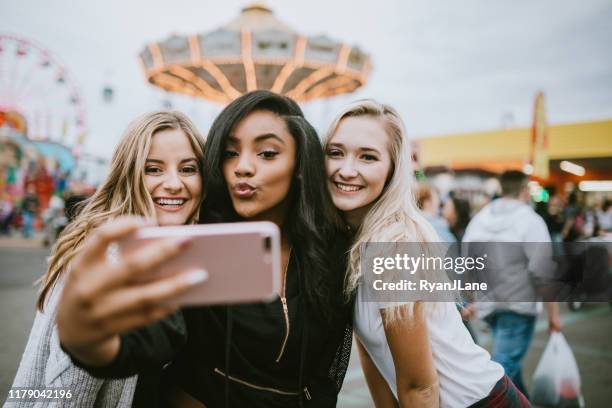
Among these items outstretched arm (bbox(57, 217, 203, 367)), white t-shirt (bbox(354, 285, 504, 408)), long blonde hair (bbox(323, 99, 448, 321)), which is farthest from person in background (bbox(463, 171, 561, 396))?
outstretched arm (bbox(57, 217, 203, 367))

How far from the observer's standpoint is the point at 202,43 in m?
11.3

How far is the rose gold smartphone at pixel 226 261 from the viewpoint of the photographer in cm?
75

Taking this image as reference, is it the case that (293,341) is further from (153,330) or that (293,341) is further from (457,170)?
(457,170)

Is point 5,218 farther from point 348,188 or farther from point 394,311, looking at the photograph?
point 394,311

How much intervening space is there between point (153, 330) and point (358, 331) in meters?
0.84

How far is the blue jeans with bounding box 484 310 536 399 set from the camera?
11.2 ft

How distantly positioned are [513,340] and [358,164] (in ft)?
8.53

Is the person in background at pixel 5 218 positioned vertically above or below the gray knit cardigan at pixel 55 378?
below

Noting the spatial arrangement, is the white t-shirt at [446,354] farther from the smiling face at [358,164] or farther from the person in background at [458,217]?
the person in background at [458,217]

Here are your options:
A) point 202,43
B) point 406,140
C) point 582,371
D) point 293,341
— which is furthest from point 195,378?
point 202,43

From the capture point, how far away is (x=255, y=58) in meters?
11.3

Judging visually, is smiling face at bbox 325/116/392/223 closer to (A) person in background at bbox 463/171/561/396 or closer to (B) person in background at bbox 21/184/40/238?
(A) person in background at bbox 463/171/561/396

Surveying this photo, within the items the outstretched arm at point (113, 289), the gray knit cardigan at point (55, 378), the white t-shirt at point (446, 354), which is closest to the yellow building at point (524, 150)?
the white t-shirt at point (446, 354)

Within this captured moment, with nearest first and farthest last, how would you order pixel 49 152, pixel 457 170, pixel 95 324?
pixel 95 324 → pixel 457 170 → pixel 49 152
